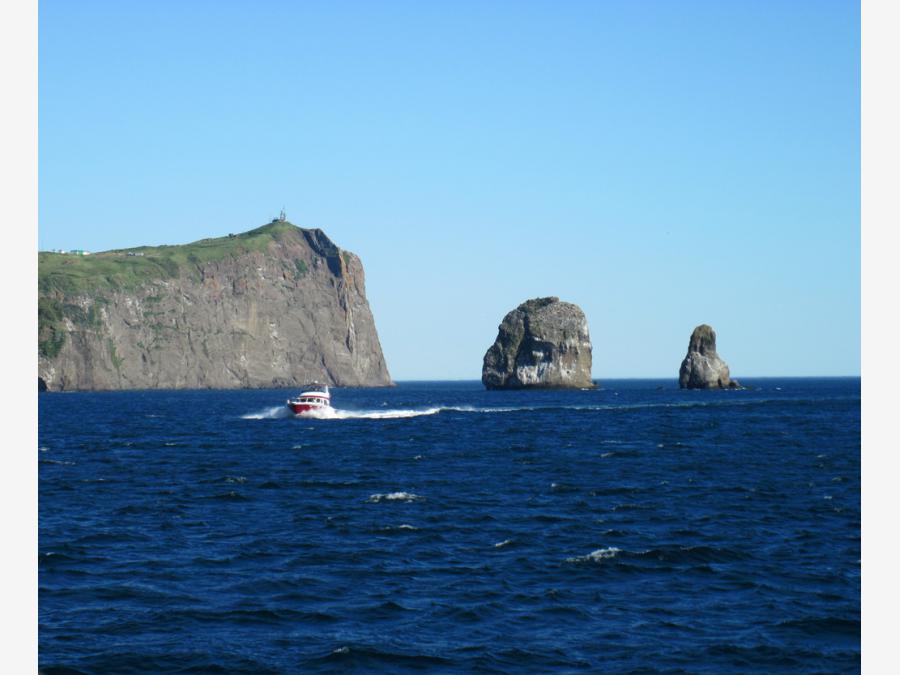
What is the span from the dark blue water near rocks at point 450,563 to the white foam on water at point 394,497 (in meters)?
0.20

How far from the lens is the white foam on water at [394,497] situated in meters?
49.2

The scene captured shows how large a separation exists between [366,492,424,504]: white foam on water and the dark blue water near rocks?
0.20 metres

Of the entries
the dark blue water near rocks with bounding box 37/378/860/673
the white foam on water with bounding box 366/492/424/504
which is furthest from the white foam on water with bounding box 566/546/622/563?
the white foam on water with bounding box 366/492/424/504

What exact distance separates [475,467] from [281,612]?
40326mm

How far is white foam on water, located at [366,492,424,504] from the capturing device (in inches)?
1938

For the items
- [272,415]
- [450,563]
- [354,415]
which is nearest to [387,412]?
[354,415]

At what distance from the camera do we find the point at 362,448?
275ft

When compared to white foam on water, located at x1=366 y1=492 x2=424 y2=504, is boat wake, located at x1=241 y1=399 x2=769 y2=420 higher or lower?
lower

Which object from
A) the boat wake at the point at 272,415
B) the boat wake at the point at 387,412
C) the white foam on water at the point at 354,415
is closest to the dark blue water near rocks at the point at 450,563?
the white foam on water at the point at 354,415

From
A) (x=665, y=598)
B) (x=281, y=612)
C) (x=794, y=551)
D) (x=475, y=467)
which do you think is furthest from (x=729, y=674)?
(x=475, y=467)

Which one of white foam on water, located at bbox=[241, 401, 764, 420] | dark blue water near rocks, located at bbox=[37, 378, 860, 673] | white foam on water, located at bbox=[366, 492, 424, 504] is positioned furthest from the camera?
white foam on water, located at bbox=[241, 401, 764, 420]

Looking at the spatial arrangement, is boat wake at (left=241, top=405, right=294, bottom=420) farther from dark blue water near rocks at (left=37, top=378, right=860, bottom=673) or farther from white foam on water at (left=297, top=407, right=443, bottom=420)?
dark blue water near rocks at (left=37, top=378, right=860, bottom=673)

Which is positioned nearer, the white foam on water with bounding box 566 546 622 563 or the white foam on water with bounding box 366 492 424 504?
the white foam on water with bounding box 566 546 622 563
